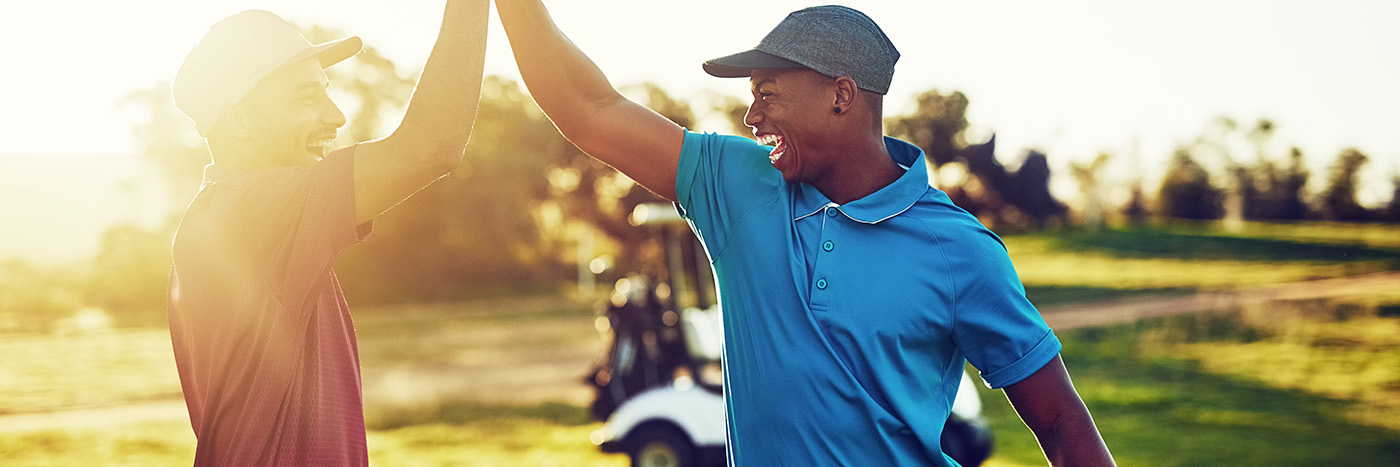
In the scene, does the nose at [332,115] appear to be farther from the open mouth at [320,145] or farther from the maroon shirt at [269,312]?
the maroon shirt at [269,312]

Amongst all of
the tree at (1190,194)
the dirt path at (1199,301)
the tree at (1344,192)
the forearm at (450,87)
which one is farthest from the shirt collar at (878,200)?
the tree at (1190,194)

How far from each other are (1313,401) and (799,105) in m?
11.4

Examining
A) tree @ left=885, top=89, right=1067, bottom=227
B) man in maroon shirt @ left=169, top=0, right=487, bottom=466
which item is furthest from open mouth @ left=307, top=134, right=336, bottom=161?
tree @ left=885, top=89, right=1067, bottom=227

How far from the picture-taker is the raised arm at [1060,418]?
1776 mm

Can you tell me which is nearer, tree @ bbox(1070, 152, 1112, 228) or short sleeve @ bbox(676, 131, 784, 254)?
short sleeve @ bbox(676, 131, 784, 254)

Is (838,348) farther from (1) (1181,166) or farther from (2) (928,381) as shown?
(1) (1181,166)

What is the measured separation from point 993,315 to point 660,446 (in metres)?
4.92

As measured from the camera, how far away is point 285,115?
5.61 feet

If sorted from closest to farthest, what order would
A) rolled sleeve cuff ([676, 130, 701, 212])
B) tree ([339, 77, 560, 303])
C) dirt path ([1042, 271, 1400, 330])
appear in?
1. rolled sleeve cuff ([676, 130, 701, 212])
2. dirt path ([1042, 271, 1400, 330])
3. tree ([339, 77, 560, 303])

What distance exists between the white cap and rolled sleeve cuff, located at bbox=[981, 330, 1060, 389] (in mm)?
1281

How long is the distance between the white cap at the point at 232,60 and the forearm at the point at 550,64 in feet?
1.14

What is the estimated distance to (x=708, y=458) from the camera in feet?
20.9

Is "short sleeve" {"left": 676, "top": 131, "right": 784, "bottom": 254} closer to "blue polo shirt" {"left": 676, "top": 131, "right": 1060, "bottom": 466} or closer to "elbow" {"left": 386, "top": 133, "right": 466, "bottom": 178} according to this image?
"blue polo shirt" {"left": 676, "top": 131, "right": 1060, "bottom": 466}

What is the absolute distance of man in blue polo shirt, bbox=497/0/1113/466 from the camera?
1.73m
